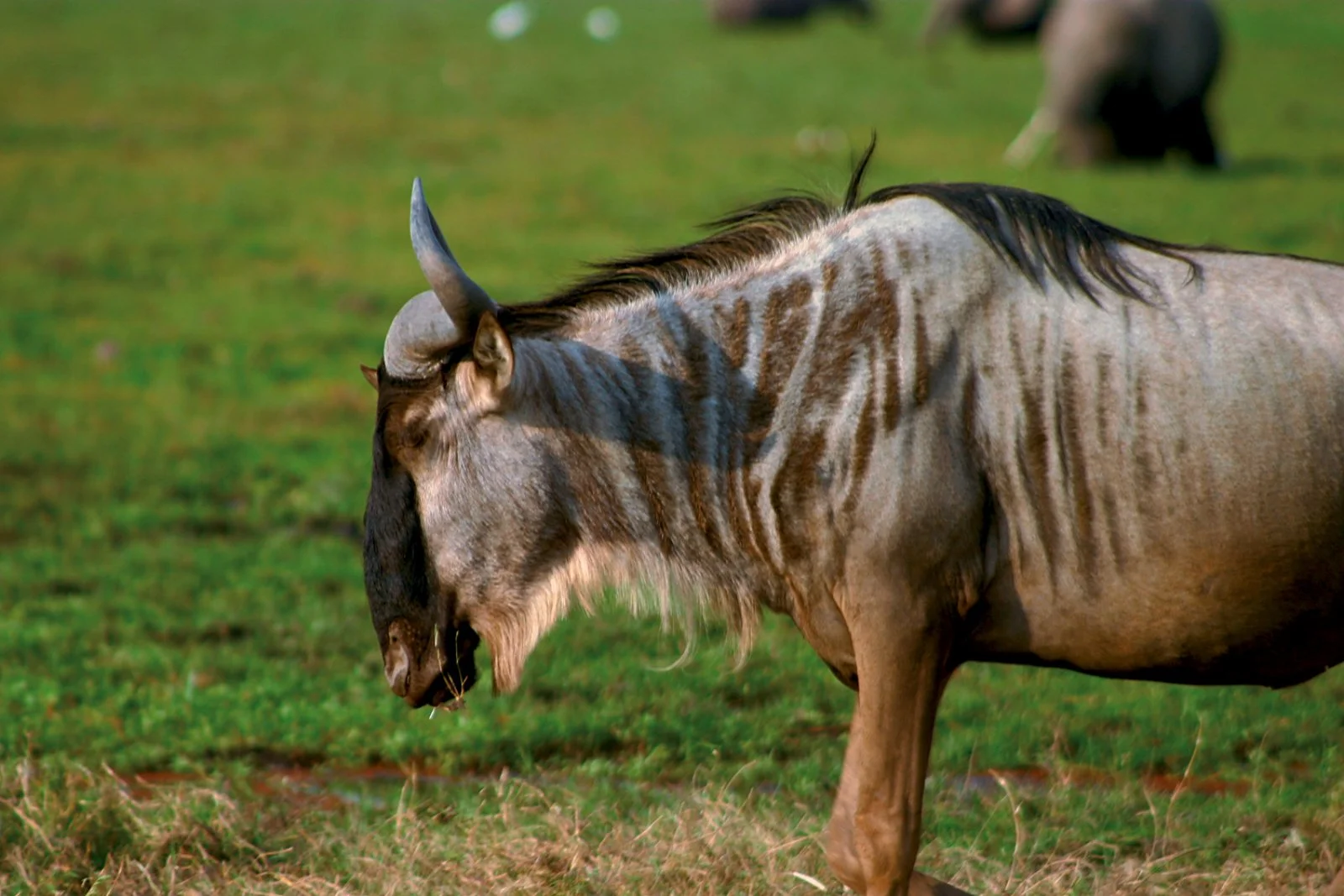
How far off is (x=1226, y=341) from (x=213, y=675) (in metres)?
3.91

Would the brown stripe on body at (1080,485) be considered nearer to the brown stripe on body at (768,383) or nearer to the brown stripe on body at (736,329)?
the brown stripe on body at (768,383)

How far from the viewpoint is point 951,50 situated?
28828mm

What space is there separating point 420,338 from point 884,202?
1174mm

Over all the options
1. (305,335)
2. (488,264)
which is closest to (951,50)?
(488,264)

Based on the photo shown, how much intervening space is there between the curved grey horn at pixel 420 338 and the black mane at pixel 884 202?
0.19 meters

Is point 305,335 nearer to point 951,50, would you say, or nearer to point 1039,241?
point 1039,241

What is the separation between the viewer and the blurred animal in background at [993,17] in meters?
30.2

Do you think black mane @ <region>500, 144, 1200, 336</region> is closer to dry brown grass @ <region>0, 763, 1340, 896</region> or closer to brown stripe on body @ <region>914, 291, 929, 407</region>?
brown stripe on body @ <region>914, 291, 929, 407</region>

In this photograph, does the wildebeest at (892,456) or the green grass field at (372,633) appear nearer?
the wildebeest at (892,456)

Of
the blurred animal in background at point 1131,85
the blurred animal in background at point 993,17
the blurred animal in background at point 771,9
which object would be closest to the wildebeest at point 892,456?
the blurred animal in background at point 1131,85

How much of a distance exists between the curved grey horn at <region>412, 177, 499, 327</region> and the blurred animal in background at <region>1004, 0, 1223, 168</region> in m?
14.4

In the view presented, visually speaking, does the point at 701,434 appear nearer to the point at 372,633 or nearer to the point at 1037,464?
the point at 1037,464

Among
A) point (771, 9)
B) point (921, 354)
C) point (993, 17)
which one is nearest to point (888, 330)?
point (921, 354)

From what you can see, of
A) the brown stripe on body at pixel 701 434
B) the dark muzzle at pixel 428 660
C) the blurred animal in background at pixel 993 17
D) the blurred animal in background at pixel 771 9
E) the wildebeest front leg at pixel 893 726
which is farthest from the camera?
the blurred animal in background at pixel 771 9
